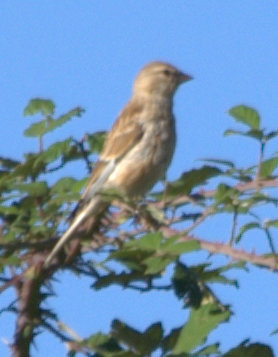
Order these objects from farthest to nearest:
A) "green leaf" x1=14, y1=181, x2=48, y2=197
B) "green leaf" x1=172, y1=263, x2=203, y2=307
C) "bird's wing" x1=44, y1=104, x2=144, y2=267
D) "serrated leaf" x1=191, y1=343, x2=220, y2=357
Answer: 1. "bird's wing" x1=44, y1=104, x2=144, y2=267
2. "green leaf" x1=14, y1=181, x2=48, y2=197
3. "green leaf" x1=172, y1=263, x2=203, y2=307
4. "serrated leaf" x1=191, y1=343, x2=220, y2=357

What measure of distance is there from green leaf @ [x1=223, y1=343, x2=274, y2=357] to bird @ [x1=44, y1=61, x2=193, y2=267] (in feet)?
7.11

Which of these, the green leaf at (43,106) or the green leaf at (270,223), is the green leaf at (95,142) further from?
the green leaf at (270,223)

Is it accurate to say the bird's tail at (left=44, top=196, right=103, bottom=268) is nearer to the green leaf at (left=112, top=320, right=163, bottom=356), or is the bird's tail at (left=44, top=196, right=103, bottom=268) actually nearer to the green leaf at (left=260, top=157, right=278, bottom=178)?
the green leaf at (left=112, top=320, right=163, bottom=356)

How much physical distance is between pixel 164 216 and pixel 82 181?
14.6 inches

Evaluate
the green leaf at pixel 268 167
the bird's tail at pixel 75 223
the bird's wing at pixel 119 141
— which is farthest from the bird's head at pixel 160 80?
the green leaf at pixel 268 167

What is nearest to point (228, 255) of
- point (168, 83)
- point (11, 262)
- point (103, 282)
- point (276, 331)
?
point (276, 331)

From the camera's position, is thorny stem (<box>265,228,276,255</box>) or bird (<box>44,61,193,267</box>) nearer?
thorny stem (<box>265,228,276,255</box>)

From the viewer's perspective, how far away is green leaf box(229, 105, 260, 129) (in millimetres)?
3592

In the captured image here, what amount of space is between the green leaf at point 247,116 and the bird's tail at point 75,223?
2.05 ft

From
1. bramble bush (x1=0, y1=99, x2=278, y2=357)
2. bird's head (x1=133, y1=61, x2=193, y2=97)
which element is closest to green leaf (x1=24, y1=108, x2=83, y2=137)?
bramble bush (x1=0, y1=99, x2=278, y2=357)

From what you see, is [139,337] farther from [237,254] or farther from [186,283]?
[237,254]

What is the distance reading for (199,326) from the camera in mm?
3006

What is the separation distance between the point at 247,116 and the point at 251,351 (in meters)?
0.94

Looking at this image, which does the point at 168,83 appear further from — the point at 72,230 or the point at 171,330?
the point at 171,330
